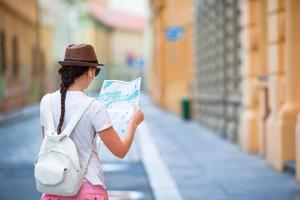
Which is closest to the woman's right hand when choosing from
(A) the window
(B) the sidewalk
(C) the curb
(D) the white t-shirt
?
(D) the white t-shirt

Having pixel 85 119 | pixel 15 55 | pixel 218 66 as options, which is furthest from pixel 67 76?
pixel 15 55

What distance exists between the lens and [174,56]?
1334 inches

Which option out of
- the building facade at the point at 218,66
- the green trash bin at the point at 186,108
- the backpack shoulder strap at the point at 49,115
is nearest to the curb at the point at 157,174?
the building facade at the point at 218,66

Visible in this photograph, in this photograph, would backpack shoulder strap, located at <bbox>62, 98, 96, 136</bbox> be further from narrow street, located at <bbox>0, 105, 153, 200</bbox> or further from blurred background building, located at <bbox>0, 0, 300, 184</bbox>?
blurred background building, located at <bbox>0, 0, 300, 184</bbox>

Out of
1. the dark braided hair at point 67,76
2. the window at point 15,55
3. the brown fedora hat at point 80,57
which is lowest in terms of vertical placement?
the dark braided hair at point 67,76

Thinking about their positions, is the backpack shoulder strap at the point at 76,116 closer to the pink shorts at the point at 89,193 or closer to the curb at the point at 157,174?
the pink shorts at the point at 89,193

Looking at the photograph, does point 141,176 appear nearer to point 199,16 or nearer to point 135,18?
point 199,16

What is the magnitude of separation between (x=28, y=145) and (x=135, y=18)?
87.2 meters

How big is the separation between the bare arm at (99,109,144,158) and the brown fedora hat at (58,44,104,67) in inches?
13.2

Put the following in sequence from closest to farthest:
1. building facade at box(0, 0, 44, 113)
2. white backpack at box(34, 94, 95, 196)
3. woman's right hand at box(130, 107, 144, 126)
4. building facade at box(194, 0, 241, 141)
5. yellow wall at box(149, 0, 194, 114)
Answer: white backpack at box(34, 94, 95, 196), woman's right hand at box(130, 107, 144, 126), building facade at box(194, 0, 241, 141), yellow wall at box(149, 0, 194, 114), building facade at box(0, 0, 44, 113)

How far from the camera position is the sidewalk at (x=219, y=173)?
9.03 m

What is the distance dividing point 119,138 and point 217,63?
1564 centimetres

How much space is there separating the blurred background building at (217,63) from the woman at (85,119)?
6.24 m

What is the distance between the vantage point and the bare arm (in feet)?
12.0
